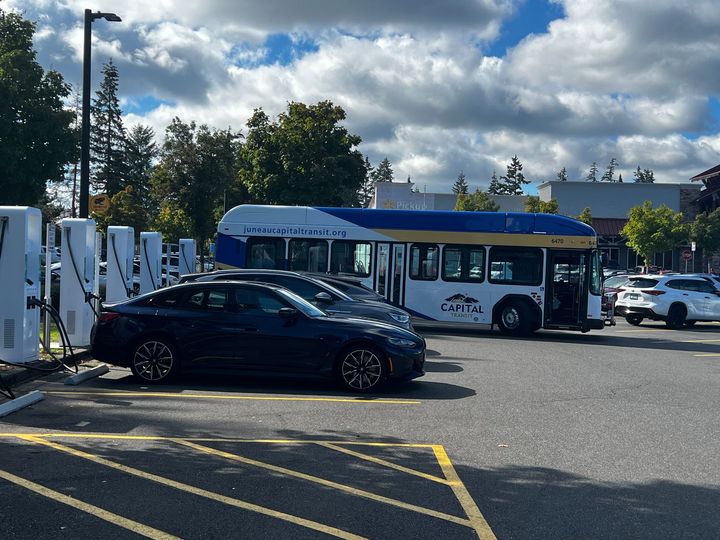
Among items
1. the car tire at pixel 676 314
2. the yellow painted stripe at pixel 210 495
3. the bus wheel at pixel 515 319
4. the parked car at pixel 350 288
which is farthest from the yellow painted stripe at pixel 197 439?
the car tire at pixel 676 314

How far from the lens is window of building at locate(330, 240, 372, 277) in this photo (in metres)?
20.6

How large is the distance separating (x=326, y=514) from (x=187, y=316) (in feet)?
18.8

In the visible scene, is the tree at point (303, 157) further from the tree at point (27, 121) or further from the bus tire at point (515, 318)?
the bus tire at point (515, 318)

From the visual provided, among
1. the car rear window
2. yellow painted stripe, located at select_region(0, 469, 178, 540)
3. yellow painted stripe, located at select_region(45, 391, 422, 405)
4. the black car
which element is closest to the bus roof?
the car rear window

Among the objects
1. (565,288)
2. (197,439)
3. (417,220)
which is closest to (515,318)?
(565,288)

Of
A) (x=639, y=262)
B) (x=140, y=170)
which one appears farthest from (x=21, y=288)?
(x=140, y=170)

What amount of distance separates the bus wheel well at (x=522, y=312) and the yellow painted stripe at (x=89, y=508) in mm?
14802

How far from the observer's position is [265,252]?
2105cm

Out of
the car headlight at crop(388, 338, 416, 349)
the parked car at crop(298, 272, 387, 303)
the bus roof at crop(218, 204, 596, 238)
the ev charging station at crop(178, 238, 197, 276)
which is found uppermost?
the bus roof at crop(218, 204, 596, 238)

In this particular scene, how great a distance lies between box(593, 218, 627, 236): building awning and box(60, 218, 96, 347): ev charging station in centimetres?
5856

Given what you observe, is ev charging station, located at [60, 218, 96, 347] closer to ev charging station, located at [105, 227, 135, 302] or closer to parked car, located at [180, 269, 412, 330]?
ev charging station, located at [105, 227, 135, 302]

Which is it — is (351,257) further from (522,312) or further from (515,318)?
(522,312)

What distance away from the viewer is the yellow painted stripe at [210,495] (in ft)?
16.3

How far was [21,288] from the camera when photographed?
10.5m
